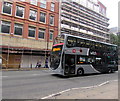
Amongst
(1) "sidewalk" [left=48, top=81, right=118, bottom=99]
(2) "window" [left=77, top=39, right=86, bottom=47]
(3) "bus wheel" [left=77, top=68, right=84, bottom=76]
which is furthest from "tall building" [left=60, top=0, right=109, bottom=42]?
(1) "sidewalk" [left=48, top=81, right=118, bottom=99]

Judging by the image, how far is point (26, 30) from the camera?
68.8 ft

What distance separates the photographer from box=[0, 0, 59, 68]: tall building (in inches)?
735

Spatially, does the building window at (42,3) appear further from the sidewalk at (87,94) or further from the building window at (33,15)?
the sidewalk at (87,94)

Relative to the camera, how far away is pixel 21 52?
60.7 feet

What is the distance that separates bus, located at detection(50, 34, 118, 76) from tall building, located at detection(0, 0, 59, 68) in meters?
9.87

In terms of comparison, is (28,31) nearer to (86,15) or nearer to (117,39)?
(86,15)

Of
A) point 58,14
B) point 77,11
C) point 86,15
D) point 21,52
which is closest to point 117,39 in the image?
point 86,15

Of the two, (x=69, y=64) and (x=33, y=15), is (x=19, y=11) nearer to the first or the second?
(x=33, y=15)

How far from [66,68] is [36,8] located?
55.5ft

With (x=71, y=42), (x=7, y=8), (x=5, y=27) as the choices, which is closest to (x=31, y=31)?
(x=5, y=27)

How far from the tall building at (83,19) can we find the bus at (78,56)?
63.7ft

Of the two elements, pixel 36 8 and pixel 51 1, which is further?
pixel 51 1

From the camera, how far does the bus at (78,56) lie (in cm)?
1066

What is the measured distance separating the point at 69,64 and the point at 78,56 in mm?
1452
